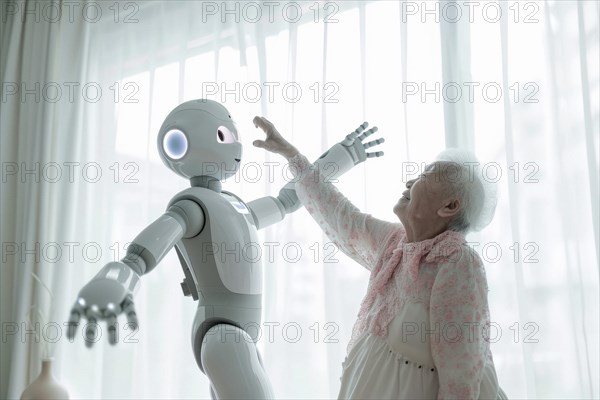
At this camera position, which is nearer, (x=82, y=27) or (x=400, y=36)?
(x=400, y=36)

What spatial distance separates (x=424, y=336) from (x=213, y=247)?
1.46 feet

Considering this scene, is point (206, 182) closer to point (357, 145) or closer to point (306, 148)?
point (357, 145)

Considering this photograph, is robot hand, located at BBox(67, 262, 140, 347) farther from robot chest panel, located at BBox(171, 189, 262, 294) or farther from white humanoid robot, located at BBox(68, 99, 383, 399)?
robot chest panel, located at BBox(171, 189, 262, 294)

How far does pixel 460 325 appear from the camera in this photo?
121cm

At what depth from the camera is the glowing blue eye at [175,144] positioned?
144cm

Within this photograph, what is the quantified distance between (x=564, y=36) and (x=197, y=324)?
3.74ft

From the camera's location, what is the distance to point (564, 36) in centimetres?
173

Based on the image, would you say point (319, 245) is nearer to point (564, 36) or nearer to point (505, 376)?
point (505, 376)

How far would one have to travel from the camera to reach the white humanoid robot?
1287mm

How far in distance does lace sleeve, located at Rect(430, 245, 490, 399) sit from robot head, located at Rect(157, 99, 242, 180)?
0.50 metres

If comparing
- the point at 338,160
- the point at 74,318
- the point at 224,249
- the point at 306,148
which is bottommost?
the point at 74,318

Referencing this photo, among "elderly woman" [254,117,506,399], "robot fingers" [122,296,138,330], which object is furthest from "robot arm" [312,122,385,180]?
"robot fingers" [122,296,138,330]

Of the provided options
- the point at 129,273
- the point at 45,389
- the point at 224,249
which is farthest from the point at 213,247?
the point at 45,389

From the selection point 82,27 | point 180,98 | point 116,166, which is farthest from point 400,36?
point 82,27
